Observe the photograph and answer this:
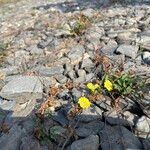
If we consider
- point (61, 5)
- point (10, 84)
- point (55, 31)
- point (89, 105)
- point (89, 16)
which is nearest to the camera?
point (89, 105)

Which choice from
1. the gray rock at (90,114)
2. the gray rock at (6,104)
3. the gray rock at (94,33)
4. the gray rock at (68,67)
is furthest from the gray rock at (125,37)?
the gray rock at (6,104)

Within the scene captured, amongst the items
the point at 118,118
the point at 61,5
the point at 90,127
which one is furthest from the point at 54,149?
the point at 61,5

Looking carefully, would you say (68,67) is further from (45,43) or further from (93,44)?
(45,43)

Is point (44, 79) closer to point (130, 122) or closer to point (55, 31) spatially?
point (130, 122)

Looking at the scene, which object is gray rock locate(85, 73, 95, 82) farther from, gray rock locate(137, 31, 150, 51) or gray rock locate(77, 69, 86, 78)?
gray rock locate(137, 31, 150, 51)

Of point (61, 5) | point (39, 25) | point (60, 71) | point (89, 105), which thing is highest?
point (89, 105)

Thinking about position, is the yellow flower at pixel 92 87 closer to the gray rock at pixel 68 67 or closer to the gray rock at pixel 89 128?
the gray rock at pixel 89 128
